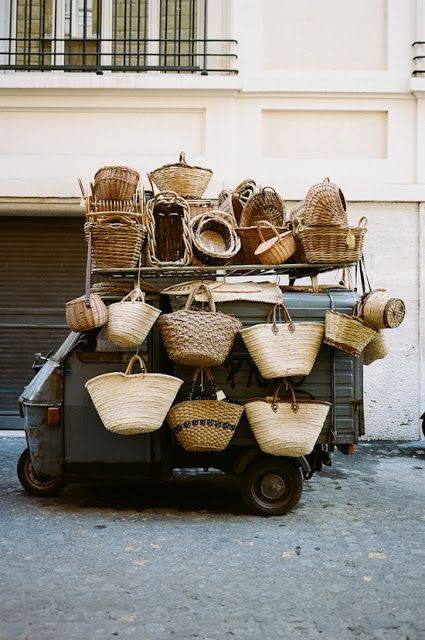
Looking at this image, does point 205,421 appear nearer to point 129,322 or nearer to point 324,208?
point 129,322

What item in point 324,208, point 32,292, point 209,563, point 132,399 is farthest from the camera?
point 32,292

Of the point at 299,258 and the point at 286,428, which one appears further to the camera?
the point at 299,258

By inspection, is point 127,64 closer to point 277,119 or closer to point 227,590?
point 277,119

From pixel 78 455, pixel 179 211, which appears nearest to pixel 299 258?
pixel 179 211

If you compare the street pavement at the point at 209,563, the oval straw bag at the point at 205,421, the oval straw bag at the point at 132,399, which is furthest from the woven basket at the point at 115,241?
the street pavement at the point at 209,563

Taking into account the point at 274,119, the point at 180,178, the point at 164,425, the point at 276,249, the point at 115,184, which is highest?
the point at 274,119

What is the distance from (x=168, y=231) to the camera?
6574 mm

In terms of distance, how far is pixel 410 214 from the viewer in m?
9.60

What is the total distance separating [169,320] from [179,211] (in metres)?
1.31

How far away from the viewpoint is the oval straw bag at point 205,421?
5.83 m

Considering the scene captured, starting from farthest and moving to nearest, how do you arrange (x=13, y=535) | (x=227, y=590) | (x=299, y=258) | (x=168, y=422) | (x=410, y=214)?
(x=410, y=214), (x=299, y=258), (x=168, y=422), (x=13, y=535), (x=227, y=590)

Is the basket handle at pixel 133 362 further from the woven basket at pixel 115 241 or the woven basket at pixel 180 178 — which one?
the woven basket at pixel 180 178

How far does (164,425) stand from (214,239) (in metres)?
1.73

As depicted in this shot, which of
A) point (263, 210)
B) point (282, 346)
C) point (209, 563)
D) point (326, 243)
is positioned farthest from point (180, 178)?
point (209, 563)
